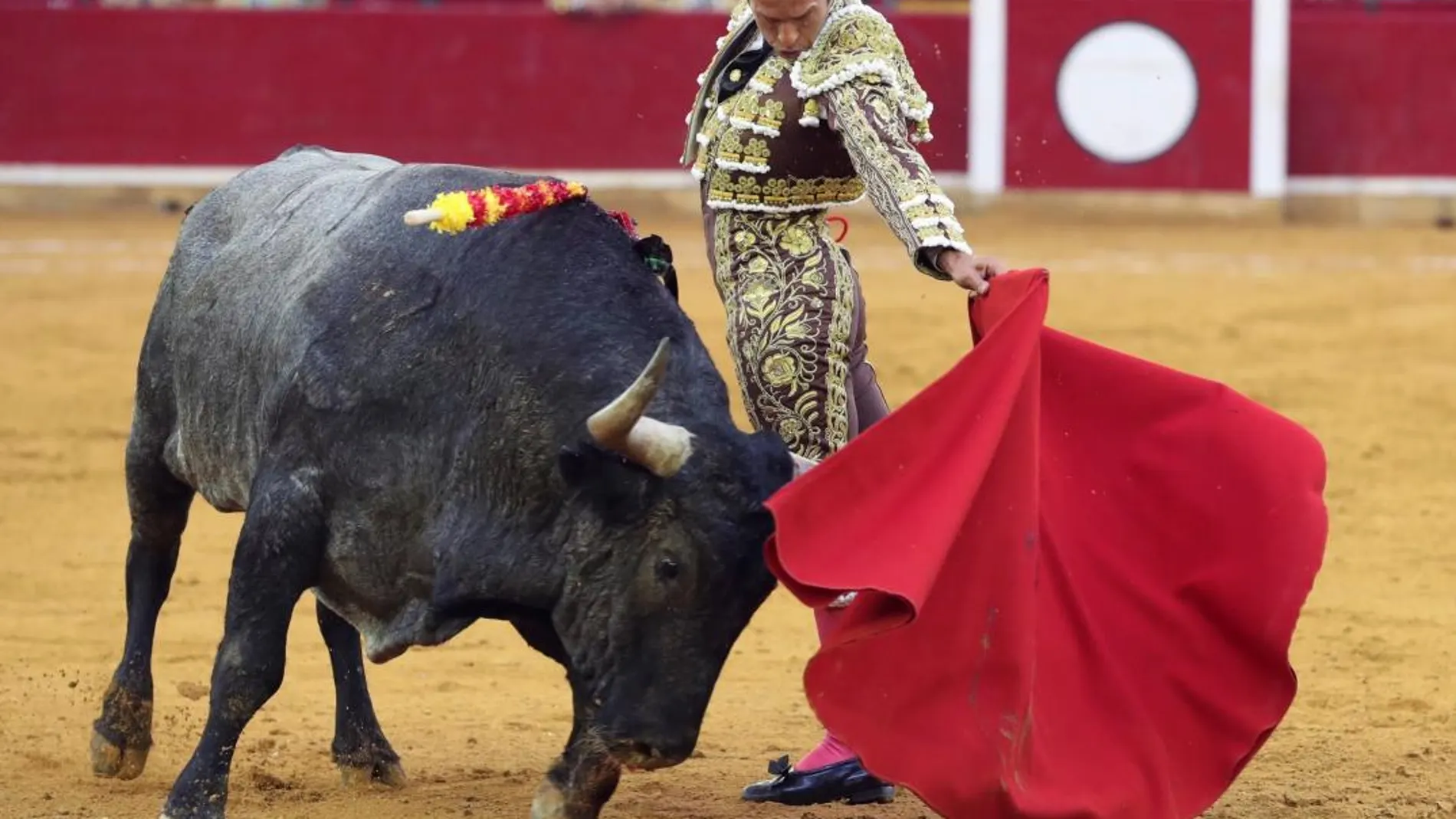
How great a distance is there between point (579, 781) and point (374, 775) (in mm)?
1013

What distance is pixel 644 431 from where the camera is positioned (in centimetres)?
296

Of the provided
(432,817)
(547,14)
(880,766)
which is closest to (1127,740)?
(880,766)

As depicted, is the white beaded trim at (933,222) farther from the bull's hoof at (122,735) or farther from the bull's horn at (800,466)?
the bull's hoof at (122,735)

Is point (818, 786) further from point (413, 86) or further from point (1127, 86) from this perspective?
point (413, 86)

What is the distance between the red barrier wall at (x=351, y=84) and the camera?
12.7 m

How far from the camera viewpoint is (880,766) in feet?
10.3

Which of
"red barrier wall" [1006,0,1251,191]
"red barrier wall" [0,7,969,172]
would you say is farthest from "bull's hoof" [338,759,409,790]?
"red barrier wall" [1006,0,1251,191]

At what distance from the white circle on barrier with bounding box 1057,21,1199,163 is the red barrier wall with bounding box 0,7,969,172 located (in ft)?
2.59

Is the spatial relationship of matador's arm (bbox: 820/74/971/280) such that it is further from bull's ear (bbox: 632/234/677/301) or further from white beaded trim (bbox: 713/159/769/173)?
bull's ear (bbox: 632/234/677/301)

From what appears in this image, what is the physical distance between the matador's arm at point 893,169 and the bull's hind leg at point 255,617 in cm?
91

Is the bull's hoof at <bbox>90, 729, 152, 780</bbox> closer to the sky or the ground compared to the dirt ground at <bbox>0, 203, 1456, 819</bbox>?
closer to the sky

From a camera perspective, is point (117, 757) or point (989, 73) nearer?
point (117, 757)

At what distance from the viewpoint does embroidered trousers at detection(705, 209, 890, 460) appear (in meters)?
3.58

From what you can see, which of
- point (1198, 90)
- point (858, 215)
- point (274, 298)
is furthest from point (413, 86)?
point (274, 298)
